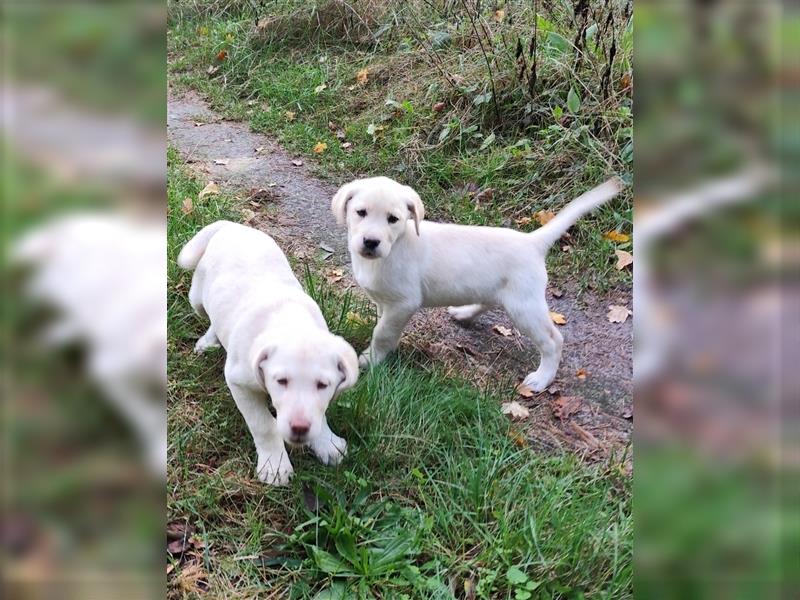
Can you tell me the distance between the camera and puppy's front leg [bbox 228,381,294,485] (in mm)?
2730

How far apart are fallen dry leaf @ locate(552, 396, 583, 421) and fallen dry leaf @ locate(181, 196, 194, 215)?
102 inches

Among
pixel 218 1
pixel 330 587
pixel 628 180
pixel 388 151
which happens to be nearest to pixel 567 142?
pixel 628 180

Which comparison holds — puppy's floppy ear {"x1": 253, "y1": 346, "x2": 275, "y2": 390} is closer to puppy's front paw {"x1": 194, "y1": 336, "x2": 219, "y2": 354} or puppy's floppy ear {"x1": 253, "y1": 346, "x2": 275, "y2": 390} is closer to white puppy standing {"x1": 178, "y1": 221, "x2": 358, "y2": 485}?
white puppy standing {"x1": 178, "y1": 221, "x2": 358, "y2": 485}

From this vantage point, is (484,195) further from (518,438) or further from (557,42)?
(518,438)

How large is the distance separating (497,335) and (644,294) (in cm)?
355

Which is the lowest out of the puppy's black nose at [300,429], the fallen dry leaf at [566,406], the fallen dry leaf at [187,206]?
the fallen dry leaf at [566,406]

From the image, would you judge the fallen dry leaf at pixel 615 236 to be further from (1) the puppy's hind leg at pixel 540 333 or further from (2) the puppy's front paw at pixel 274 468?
(2) the puppy's front paw at pixel 274 468

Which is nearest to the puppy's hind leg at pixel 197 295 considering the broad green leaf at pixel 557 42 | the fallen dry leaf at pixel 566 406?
the fallen dry leaf at pixel 566 406

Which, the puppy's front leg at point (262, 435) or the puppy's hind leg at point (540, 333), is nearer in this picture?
the puppy's front leg at point (262, 435)

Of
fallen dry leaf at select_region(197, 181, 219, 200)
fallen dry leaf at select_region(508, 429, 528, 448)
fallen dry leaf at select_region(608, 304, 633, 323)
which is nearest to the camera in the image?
fallen dry leaf at select_region(508, 429, 528, 448)

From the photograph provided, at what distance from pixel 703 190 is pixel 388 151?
538cm

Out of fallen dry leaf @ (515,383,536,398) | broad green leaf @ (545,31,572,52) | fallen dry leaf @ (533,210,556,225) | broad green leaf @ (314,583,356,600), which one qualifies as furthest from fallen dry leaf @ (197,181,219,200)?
broad green leaf @ (314,583,356,600)

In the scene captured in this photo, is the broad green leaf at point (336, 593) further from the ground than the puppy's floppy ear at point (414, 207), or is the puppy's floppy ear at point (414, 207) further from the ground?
the puppy's floppy ear at point (414, 207)

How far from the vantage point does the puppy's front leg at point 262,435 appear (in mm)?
2730
